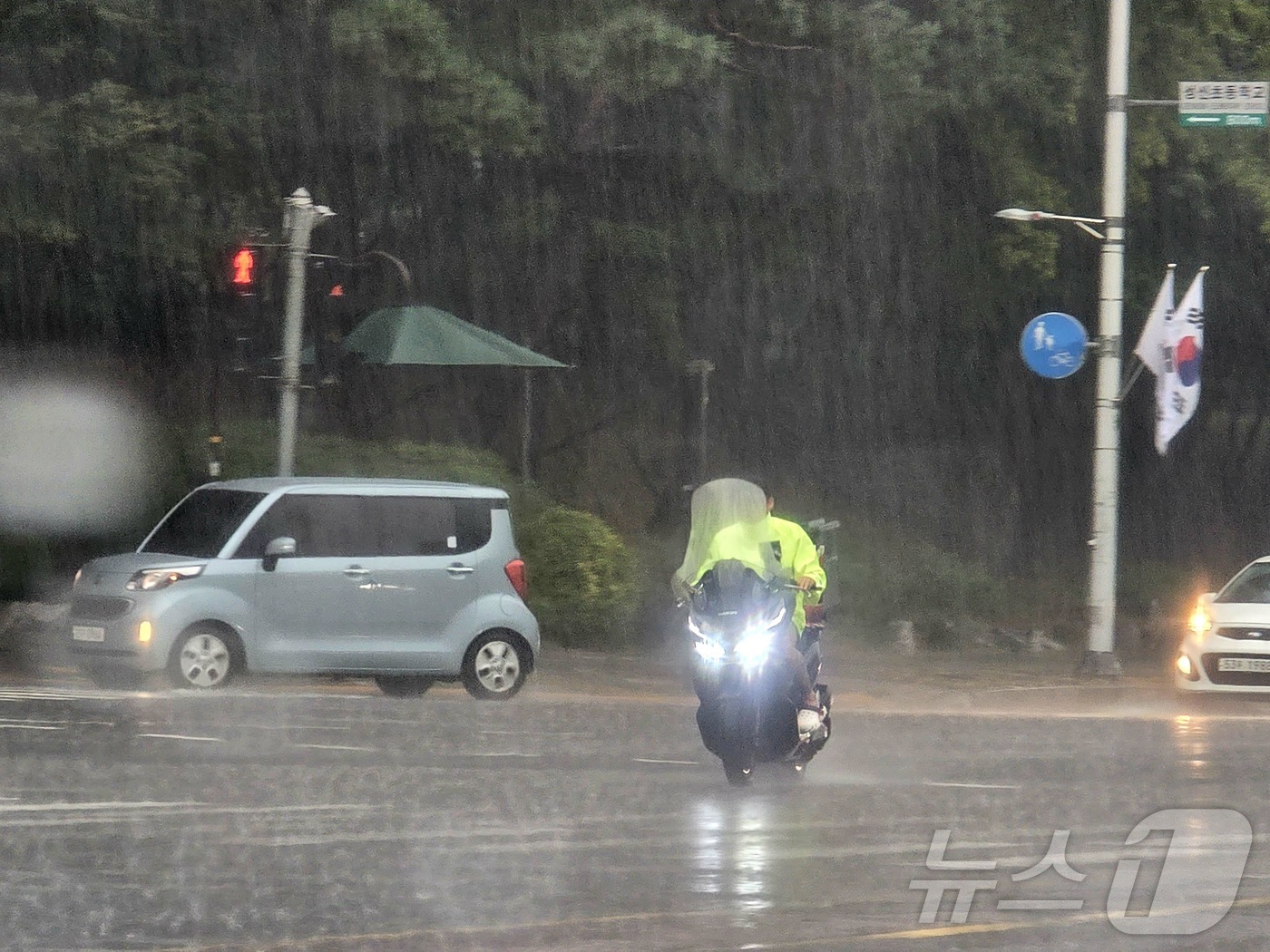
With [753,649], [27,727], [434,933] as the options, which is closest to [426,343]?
[27,727]

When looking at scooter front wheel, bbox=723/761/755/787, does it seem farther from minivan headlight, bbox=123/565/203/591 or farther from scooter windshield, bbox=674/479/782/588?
minivan headlight, bbox=123/565/203/591

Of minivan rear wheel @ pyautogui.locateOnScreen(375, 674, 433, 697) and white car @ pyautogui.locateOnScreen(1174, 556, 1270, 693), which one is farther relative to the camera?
white car @ pyautogui.locateOnScreen(1174, 556, 1270, 693)

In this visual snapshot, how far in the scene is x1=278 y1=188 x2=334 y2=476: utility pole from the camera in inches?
810

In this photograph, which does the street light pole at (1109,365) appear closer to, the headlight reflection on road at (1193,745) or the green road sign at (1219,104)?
the green road sign at (1219,104)

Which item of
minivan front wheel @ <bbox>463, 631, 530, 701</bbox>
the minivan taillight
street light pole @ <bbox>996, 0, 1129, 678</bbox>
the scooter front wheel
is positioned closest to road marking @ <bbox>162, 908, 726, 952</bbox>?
the scooter front wheel

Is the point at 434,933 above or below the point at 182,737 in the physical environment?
above

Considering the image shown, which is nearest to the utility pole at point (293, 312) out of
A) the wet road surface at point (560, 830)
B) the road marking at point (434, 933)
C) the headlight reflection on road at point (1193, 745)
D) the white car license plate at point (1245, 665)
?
the wet road surface at point (560, 830)

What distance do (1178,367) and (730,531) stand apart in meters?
12.4

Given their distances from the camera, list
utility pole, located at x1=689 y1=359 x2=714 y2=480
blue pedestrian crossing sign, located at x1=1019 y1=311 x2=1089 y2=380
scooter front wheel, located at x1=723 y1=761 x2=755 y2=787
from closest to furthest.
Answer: scooter front wheel, located at x1=723 y1=761 x2=755 y2=787, blue pedestrian crossing sign, located at x1=1019 y1=311 x2=1089 y2=380, utility pole, located at x1=689 y1=359 x2=714 y2=480

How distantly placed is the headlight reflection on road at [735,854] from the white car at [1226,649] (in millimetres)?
9776

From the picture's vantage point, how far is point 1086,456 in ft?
125

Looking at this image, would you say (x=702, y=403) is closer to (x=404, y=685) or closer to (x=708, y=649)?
(x=404, y=685)

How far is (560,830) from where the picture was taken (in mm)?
10078
